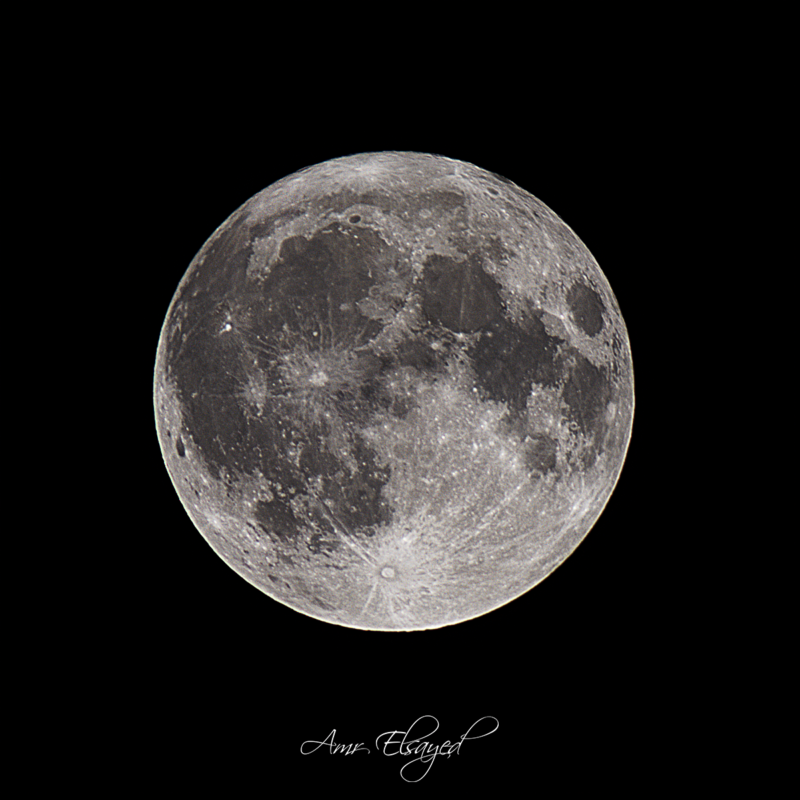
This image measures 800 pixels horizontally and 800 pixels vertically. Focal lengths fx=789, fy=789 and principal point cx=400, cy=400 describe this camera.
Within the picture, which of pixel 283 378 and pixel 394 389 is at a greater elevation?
pixel 283 378

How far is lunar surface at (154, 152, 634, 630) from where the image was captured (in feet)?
10.3

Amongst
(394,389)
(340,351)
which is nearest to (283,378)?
(340,351)

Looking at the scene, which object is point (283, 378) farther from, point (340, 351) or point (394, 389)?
point (394, 389)

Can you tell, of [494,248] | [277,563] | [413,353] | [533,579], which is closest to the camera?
[413,353]

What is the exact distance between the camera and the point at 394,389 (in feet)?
10.2

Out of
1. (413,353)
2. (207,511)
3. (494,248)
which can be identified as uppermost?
(494,248)

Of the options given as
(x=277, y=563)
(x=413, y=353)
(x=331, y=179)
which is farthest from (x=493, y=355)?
(x=277, y=563)

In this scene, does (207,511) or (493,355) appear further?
(207,511)

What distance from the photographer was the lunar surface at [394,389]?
10.3 ft

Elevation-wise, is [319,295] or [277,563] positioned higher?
[319,295]

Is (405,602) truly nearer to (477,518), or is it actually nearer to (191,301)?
(477,518)

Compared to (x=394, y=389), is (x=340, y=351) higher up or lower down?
higher up

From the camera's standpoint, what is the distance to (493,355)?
3.18 m

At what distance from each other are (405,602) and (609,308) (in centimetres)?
167
